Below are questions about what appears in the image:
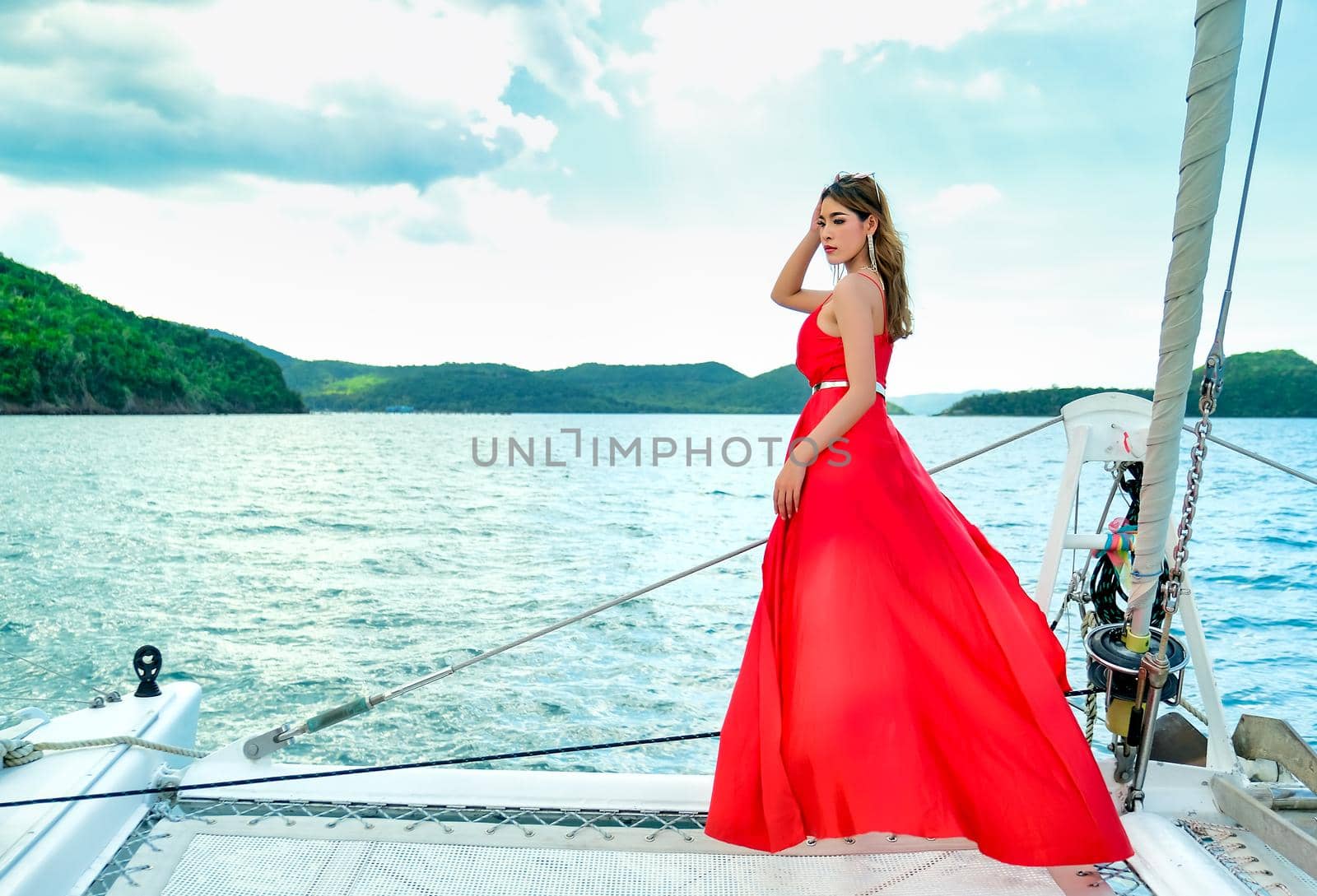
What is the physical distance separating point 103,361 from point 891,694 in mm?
→ 88121

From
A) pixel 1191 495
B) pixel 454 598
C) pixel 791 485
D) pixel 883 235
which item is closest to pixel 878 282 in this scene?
pixel 883 235

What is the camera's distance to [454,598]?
9953 millimetres

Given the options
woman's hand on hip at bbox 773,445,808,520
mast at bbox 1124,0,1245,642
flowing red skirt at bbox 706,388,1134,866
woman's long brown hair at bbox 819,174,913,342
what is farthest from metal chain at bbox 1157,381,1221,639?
woman's hand on hip at bbox 773,445,808,520

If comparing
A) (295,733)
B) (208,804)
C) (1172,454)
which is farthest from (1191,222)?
(208,804)

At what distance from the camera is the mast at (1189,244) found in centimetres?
162

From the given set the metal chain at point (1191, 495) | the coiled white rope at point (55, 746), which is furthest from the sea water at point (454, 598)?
the coiled white rope at point (55, 746)

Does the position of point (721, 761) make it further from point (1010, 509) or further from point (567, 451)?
point (567, 451)

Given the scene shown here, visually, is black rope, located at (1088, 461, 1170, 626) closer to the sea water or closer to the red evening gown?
the red evening gown

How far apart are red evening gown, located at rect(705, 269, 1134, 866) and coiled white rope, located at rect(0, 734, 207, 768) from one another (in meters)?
1.69

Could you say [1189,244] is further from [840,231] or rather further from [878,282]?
[840,231]

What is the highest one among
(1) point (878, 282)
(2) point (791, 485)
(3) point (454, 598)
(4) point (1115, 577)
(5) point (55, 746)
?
(1) point (878, 282)

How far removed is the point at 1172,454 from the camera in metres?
1.84

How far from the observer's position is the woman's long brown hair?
2.12m

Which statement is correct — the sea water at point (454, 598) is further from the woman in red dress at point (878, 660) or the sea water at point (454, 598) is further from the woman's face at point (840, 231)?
the woman's face at point (840, 231)
